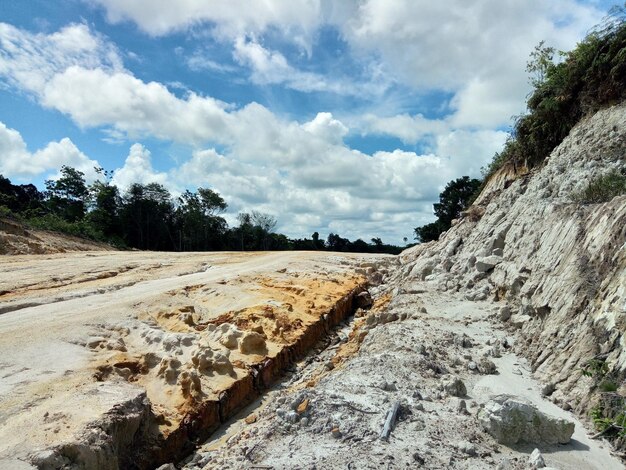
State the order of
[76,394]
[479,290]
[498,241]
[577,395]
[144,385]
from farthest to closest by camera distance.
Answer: [498,241], [479,290], [144,385], [76,394], [577,395]

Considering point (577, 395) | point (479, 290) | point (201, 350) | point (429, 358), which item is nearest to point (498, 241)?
point (479, 290)

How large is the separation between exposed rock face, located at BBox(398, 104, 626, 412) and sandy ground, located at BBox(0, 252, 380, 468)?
4638 millimetres

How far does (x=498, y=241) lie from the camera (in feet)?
38.7

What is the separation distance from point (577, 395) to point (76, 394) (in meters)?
6.33

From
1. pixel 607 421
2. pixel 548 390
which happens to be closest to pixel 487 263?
pixel 548 390

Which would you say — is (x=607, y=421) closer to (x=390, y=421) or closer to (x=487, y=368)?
(x=487, y=368)

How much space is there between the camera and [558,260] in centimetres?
797

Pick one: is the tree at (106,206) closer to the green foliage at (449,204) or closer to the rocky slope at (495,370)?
the green foliage at (449,204)

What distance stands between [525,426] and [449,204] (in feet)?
110

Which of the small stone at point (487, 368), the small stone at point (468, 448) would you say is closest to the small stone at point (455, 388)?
the small stone at point (487, 368)

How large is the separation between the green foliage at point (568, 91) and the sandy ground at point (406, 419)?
763 centimetres

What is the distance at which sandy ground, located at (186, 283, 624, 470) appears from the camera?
4.57 meters

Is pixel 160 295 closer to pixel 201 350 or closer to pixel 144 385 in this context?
pixel 201 350

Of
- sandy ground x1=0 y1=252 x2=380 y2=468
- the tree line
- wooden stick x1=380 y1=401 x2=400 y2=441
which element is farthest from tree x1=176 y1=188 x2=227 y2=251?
wooden stick x1=380 y1=401 x2=400 y2=441
